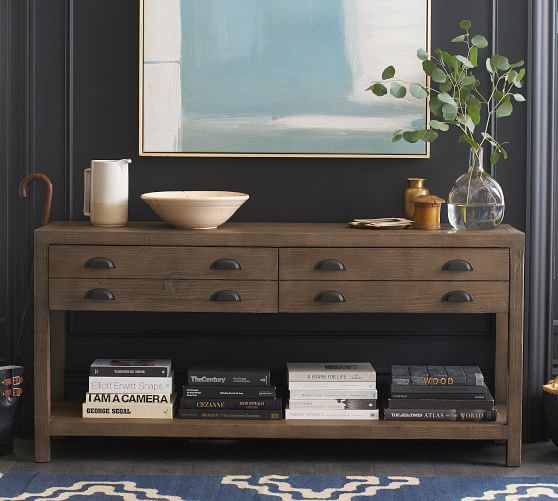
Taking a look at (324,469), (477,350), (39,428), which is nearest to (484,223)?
(477,350)

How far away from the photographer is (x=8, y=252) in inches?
143

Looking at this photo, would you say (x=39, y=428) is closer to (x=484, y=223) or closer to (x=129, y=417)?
(x=129, y=417)

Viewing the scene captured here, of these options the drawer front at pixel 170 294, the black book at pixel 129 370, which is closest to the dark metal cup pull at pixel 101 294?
the drawer front at pixel 170 294

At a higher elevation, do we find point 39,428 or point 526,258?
point 526,258

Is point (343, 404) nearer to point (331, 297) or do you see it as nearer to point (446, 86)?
point (331, 297)

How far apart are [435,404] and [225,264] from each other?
0.88 meters

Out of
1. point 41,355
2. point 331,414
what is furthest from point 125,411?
point 331,414

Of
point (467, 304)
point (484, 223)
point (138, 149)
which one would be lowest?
point (467, 304)

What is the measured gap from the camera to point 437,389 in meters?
3.27

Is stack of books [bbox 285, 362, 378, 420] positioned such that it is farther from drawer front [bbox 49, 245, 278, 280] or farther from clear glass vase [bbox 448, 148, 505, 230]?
clear glass vase [bbox 448, 148, 505, 230]

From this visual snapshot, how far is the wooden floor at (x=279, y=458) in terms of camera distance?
10.5ft

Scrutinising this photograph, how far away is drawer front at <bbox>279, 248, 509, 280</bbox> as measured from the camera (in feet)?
10.3

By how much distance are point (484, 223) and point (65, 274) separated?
1.43 metres

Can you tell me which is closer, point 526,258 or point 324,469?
point 324,469
